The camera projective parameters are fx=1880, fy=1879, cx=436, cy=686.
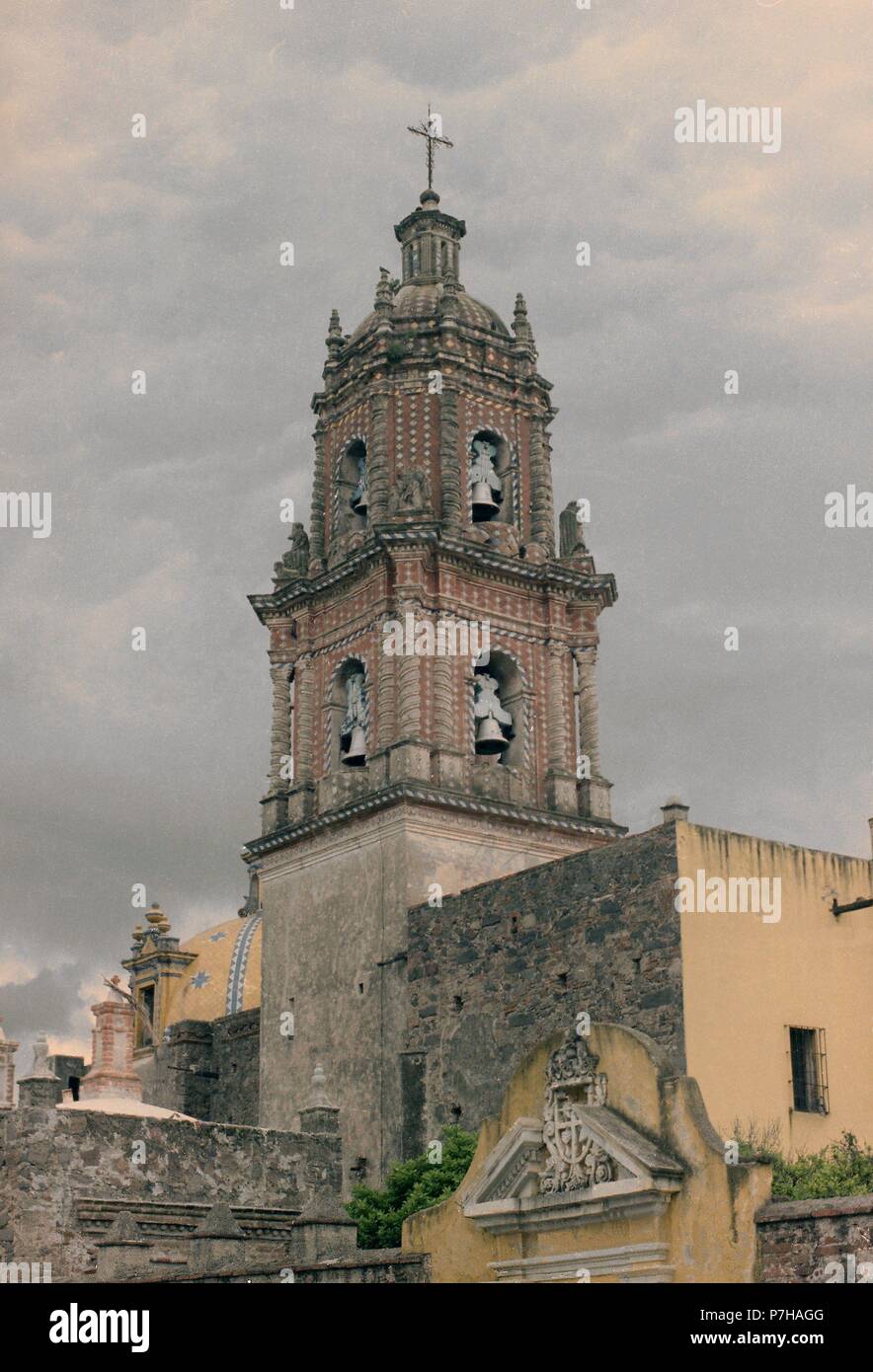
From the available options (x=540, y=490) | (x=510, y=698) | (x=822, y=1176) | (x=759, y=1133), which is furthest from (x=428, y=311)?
(x=822, y=1176)

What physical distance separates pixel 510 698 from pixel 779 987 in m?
13.4

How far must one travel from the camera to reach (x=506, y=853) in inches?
1310

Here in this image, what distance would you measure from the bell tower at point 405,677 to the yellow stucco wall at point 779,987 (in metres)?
8.04

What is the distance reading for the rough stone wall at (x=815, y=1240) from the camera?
535 inches

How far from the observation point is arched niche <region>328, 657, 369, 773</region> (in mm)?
35188

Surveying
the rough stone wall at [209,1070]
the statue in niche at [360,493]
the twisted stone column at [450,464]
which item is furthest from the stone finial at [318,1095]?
the statue in niche at [360,493]

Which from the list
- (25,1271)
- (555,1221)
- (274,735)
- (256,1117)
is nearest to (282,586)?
(274,735)

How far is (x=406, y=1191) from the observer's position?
27188mm

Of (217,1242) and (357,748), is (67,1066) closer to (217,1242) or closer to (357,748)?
(357,748)

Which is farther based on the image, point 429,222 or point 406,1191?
point 429,222

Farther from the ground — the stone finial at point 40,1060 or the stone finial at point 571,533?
the stone finial at point 571,533

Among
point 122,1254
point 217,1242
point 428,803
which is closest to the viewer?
point 217,1242

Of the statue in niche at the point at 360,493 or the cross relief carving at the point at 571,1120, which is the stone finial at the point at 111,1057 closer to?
the statue in niche at the point at 360,493

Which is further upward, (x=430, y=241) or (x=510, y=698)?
(x=430, y=241)
